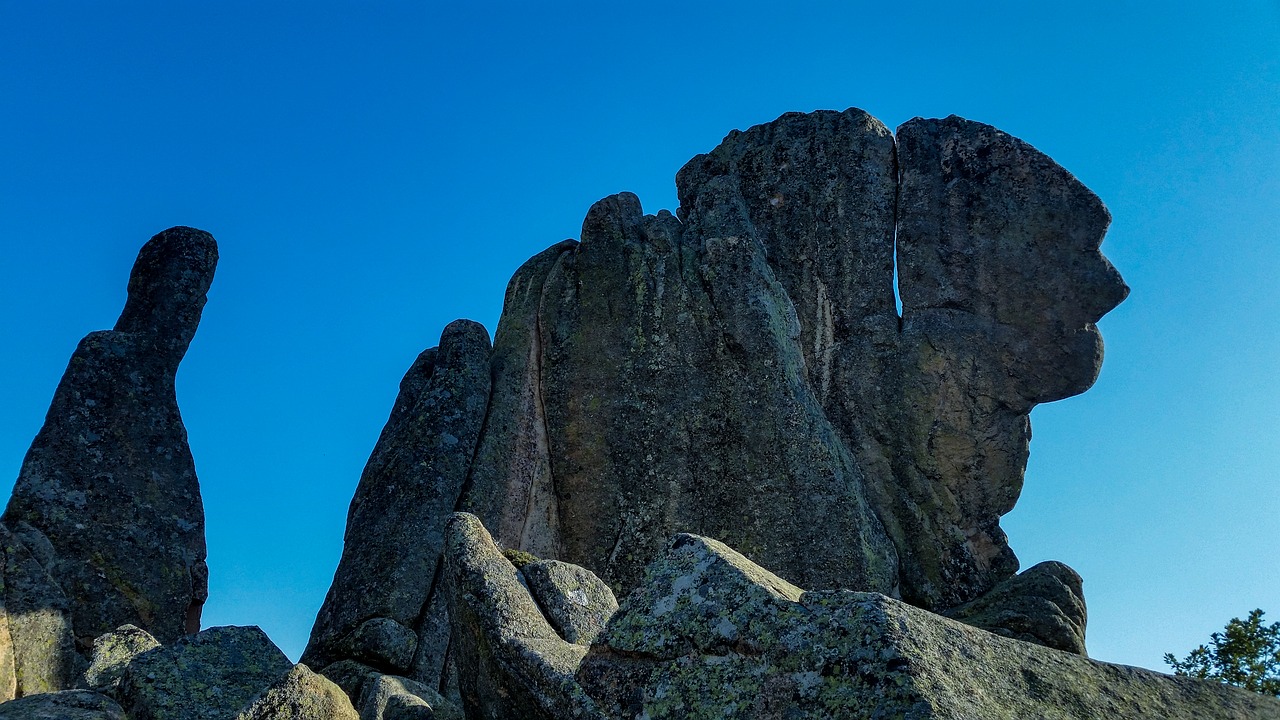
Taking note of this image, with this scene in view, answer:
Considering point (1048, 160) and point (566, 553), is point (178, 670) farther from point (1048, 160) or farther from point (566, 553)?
point (1048, 160)

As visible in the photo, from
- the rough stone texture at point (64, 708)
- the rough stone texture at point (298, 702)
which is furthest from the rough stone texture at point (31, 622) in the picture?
the rough stone texture at point (298, 702)

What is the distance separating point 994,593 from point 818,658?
11.4m

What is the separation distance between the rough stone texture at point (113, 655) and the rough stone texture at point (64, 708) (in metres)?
0.74

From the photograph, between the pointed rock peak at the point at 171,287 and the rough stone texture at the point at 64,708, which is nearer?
the rough stone texture at the point at 64,708

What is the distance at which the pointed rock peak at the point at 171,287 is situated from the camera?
16.6 metres

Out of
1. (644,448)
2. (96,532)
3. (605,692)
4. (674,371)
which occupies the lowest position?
(605,692)

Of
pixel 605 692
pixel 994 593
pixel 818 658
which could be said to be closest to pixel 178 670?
pixel 605 692

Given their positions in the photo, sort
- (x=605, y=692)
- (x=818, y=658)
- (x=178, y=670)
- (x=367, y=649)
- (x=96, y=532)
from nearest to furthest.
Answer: (x=818, y=658)
(x=605, y=692)
(x=178, y=670)
(x=367, y=649)
(x=96, y=532)

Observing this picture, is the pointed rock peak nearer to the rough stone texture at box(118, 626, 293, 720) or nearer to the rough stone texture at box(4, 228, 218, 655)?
the rough stone texture at box(4, 228, 218, 655)

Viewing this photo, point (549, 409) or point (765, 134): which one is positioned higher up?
point (765, 134)

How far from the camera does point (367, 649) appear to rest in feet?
45.2

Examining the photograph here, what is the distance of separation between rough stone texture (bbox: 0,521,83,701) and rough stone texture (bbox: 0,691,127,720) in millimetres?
3184

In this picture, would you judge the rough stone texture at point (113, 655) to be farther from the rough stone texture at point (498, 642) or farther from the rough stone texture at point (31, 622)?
the rough stone texture at point (498, 642)

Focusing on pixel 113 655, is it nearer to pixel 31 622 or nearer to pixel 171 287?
pixel 31 622
